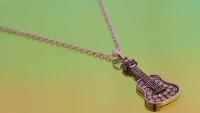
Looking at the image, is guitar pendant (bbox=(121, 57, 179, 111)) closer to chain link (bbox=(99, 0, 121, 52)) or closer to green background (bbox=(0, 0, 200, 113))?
green background (bbox=(0, 0, 200, 113))

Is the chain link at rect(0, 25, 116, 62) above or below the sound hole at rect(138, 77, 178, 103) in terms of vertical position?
below

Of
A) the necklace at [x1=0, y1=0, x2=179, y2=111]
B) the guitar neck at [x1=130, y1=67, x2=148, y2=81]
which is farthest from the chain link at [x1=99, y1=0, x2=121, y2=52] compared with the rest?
the guitar neck at [x1=130, y1=67, x2=148, y2=81]

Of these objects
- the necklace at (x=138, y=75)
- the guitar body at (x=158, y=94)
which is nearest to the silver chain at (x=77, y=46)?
the necklace at (x=138, y=75)

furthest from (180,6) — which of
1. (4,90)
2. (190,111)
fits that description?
(4,90)

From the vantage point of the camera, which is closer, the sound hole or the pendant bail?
the sound hole

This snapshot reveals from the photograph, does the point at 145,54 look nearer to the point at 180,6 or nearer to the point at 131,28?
the point at 131,28

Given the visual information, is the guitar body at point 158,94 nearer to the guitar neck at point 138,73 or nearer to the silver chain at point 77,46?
the guitar neck at point 138,73

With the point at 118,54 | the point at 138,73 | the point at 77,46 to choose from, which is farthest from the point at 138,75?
the point at 77,46
